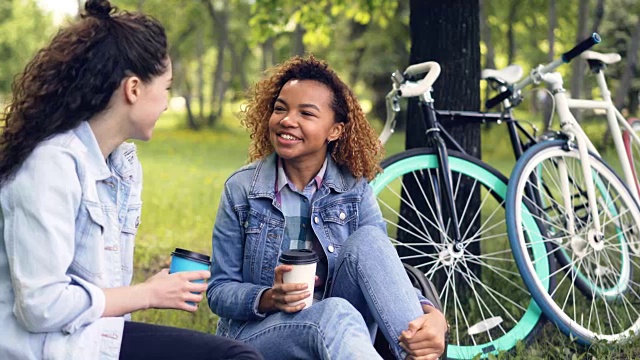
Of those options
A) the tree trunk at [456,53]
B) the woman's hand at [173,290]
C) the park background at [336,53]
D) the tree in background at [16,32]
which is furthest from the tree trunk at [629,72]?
the tree in background at [16,32]

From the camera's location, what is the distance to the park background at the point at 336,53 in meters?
4.34

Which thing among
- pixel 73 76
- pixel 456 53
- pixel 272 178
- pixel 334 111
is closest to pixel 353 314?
pixel 272 178

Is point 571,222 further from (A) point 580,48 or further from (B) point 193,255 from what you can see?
(B) point 193,255

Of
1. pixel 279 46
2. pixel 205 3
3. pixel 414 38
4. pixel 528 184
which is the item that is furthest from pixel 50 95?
pixel 279 46

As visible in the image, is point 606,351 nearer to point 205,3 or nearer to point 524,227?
point 524,227

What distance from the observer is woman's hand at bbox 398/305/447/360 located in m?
2.59

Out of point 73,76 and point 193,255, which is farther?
point 193,255

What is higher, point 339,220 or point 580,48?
point 580,48

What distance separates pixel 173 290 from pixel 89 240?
0.79 ft

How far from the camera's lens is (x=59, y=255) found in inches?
78.3

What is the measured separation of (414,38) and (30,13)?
3253 centimetres

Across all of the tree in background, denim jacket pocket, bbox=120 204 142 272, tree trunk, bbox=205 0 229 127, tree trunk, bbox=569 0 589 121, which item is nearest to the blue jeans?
denim jacket pocket, bbox=120 204 142 272

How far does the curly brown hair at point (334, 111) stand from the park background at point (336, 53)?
0.18 m

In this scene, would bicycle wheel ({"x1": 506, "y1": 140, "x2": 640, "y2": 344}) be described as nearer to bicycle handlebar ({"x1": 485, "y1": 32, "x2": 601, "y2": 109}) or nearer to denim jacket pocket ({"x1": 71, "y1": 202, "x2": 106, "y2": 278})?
bicycle handlebar ({"x1": 485, "y1": 32, "x2": 601, "y2": 109})
